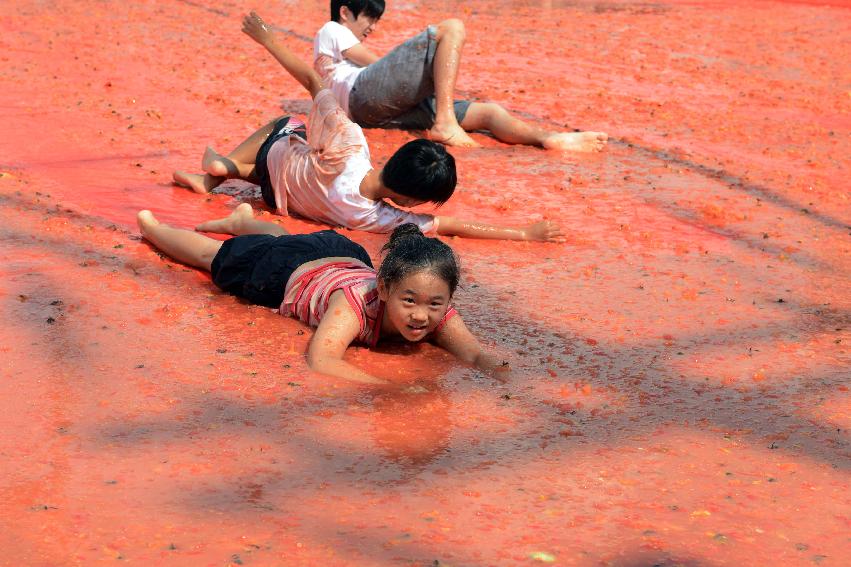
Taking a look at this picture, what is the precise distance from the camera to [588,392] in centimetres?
379

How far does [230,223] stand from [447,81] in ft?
7.95

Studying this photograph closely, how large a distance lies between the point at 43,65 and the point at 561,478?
6.92 m

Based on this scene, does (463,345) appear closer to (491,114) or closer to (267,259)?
(267,259)

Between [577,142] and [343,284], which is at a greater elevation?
[577,142]

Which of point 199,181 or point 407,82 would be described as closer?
point 199,181

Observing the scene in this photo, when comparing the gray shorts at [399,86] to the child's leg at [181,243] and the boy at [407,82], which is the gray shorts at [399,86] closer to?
the boy at [407,82]

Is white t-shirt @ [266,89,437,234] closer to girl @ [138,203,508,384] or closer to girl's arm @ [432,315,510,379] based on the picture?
girl @ [138,203,508,384]

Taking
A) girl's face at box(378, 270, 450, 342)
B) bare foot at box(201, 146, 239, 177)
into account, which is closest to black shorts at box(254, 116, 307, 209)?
bare foot at box(201, 146, 239, 177)

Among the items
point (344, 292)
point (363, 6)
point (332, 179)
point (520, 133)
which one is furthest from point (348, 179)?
point (520, 133)

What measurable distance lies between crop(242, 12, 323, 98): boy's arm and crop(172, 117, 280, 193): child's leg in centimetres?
54

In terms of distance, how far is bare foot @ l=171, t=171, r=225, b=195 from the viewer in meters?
6.06

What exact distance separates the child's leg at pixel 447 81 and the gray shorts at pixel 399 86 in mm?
68

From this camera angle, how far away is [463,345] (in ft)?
13.4

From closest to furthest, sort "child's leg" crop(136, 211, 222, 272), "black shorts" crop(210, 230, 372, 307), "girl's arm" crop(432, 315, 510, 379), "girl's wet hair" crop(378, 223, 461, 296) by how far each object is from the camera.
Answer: "girl's wet hair" crop(378, 223, 461, 296)
"girl's arm" crop(432, 315, 510, 379)
"black shorts" crop(210, 230, 372, 307)
"child's leg" crop(136, 211, 222, 272)
